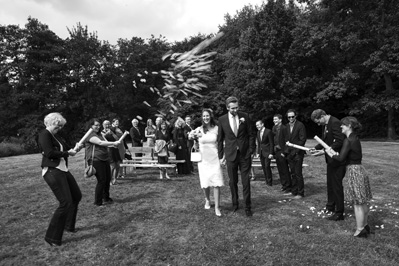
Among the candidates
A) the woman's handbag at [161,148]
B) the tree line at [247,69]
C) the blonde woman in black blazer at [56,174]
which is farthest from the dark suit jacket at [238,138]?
the tree line at [247,69]

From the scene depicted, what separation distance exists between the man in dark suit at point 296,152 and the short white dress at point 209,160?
2371 millimetres

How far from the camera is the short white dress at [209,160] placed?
→ 6504mm

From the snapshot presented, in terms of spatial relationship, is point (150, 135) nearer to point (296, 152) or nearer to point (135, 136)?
point (135, 136)

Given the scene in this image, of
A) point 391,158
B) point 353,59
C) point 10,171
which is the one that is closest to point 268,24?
point 353,59

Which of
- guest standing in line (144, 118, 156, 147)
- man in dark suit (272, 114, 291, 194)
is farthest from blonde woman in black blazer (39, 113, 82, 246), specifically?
guest standing in line (144, 118, 156, 147)

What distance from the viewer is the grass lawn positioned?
14.5ft

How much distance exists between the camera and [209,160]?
21.7 feet

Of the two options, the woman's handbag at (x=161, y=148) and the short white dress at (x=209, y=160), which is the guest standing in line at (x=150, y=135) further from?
the short white dress at (x=209, y=160)

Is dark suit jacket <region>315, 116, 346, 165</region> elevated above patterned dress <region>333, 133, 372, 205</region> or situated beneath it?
elevated above

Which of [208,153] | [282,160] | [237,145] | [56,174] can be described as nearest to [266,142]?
[282,160]

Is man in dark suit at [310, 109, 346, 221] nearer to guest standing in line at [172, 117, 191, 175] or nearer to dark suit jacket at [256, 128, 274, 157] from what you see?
dark suit jacket at [256, 128, 274, 157]

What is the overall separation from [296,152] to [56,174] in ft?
19.0

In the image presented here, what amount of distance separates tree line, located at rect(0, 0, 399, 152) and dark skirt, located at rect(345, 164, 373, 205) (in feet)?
75.2

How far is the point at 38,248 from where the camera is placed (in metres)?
4.88
